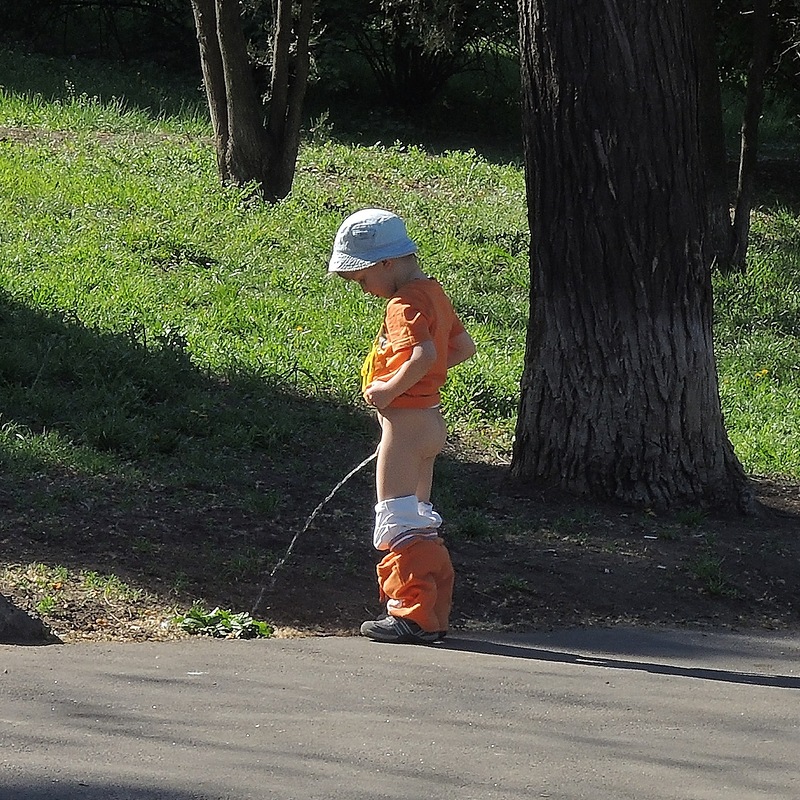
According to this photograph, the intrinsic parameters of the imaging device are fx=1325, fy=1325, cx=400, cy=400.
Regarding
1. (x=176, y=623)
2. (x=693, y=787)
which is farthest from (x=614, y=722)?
(x=176, y=623)

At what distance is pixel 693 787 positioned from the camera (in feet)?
11.9

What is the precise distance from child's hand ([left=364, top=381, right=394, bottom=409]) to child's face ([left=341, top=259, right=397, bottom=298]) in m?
0.35

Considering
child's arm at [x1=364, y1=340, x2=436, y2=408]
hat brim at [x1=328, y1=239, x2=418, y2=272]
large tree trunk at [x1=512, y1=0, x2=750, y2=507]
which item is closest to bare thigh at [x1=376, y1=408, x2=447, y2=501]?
child's arm at [x1=364, y1=340, x2=436, y2=408]

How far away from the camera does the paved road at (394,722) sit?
3488mm

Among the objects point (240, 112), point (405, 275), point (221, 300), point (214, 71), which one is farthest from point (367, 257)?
point (214, 71)

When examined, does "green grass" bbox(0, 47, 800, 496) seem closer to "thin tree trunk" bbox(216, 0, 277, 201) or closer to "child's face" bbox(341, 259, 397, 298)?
"thin tree trunk" bbox(216, 0, 277, 201)

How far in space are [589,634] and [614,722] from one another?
4.44 ft

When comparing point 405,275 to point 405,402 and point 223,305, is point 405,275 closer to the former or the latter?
point 405,402

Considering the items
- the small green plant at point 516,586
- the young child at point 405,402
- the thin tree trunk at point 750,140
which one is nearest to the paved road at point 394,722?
the young child at point 405,402

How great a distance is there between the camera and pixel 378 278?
4957 mm

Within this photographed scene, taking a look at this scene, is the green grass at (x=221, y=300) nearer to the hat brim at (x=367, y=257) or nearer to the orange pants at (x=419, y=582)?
the orange pants at (x=419, y=582)

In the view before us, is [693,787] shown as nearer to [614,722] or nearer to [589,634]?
[614,722]

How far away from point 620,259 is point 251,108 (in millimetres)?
7245

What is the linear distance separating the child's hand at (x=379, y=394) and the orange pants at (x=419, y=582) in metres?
0.55
